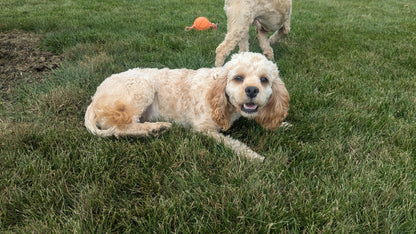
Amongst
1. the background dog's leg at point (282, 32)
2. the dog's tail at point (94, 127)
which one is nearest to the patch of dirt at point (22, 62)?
the dog's tail at point (94, 127)

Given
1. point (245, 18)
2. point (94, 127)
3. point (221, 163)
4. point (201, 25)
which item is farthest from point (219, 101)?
point (201, 25)

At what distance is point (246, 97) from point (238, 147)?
0.49 metres

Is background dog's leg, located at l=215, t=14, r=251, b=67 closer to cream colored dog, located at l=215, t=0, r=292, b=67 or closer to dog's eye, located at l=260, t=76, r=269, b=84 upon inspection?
cream colored dog, located at l=215, t=0, r=292, b=67

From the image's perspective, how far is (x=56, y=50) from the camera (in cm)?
511

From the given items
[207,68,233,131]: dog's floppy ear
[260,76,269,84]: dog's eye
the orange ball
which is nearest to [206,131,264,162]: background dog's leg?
[207,68,233,131]: dog's floppy ear

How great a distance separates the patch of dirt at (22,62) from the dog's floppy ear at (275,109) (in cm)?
337

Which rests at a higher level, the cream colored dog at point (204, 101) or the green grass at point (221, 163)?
the cream colored dog at point (204, 101)

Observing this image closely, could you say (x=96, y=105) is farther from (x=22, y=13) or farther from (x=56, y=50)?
(x=22, y=13)

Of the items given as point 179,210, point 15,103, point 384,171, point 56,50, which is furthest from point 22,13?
point 384,171

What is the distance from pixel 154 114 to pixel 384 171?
2.44 m

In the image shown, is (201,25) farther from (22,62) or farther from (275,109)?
(275,109)

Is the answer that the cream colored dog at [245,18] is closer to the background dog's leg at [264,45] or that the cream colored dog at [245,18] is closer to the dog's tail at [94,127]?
the background dog's leg at [264,45]

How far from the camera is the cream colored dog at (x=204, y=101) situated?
8.84ft

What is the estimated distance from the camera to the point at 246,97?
2.58 m
